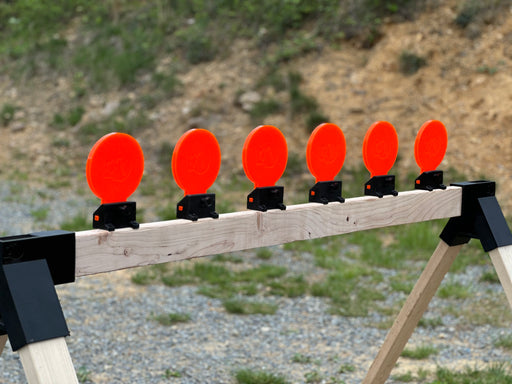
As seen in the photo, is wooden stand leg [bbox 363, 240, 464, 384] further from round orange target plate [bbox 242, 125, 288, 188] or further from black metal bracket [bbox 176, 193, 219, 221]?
black metal bracket [bbox 176, 193, 219, 221]

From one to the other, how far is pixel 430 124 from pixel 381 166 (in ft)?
1.10

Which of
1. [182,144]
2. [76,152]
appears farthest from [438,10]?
[182,144]

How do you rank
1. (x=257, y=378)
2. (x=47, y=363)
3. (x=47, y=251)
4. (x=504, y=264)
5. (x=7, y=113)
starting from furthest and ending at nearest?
(x=7, y=113), (x=257, y=378), (x=504, y=264), (x=47, y=251), (x=47, y=363)

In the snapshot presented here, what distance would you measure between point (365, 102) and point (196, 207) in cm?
771

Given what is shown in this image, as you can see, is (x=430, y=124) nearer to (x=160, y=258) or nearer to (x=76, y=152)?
(x=160, y=258)

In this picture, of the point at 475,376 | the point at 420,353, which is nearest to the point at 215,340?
the point at 420,353

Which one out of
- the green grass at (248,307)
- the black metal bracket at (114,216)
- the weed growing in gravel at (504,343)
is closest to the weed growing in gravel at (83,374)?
the green grass at (248,307)

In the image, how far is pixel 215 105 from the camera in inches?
406

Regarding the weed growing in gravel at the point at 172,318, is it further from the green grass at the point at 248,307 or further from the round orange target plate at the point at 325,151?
the round orange target plate at the point at 325,151

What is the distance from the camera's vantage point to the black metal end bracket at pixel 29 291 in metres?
1.41

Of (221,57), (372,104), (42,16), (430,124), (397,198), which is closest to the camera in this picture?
(397,198)

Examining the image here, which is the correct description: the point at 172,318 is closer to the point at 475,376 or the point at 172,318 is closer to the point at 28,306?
the point at 475,376

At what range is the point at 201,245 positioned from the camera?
5.98ft

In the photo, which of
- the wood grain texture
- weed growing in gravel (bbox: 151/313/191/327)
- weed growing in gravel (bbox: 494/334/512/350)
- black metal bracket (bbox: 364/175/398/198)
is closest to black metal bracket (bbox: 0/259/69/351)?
black metal bracket (bbox: 364/175/398/198)
